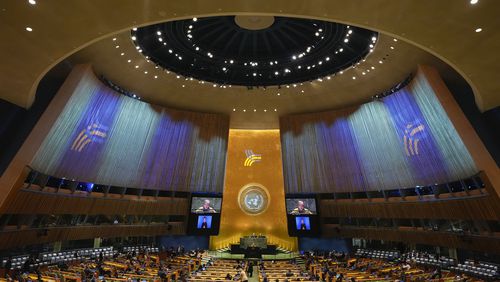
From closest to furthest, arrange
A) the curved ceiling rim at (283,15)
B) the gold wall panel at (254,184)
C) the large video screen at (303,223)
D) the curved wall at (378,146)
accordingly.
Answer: the curved ceiling rim at (283,15)
the curved wall at (378,146)
the large video screen at (303,223)
the gold wall panel at (254,184)

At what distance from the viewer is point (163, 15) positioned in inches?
417

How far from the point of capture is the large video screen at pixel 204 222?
23797mm

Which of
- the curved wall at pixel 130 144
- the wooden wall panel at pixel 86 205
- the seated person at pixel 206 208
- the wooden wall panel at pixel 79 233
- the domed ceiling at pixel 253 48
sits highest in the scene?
the domed ceiling at pixel 253 48

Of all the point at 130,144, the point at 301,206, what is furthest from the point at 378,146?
the point at 130,144

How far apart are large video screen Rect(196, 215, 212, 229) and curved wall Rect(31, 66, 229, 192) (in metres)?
2.22

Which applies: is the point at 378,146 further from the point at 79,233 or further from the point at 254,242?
the point at 79,233

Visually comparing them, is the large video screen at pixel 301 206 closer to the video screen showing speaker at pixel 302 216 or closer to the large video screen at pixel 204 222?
the video screen showing speaker at pixel 302 216

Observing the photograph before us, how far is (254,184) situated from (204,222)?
7674mm

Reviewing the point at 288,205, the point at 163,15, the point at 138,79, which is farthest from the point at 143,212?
the point at 163,15

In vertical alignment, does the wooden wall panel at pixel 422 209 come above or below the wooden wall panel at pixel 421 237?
above

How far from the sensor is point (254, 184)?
2994cm

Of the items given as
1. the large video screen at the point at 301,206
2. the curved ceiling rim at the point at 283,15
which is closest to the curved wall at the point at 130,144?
the curved ceiling rim at the point at 283,15

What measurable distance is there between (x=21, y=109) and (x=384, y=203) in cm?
2307

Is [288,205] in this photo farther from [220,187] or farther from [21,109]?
[21,109]
